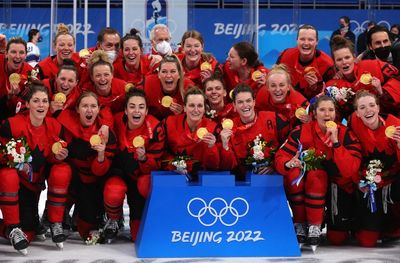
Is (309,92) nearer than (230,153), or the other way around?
(230,153)

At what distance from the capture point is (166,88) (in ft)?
17.3

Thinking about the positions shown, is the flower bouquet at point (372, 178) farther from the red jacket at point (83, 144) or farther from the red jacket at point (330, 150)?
the red jacket at point (83, 144)

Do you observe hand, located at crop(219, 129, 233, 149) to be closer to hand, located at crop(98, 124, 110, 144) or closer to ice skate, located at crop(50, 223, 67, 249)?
hand, located at crop(98, 124, 110, 144)

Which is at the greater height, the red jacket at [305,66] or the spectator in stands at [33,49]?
the spectator in stands at [33,49]

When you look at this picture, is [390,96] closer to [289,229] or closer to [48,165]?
[289,229]

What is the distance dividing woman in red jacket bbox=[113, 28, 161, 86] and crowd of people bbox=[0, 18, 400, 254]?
0.20 metres

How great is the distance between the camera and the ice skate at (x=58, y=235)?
4.80 meters

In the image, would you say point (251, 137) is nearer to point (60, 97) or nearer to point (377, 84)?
point (377, 84)

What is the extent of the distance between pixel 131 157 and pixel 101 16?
7082mm

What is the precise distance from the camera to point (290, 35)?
39.1 feet

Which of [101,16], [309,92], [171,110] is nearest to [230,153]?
[171,110]

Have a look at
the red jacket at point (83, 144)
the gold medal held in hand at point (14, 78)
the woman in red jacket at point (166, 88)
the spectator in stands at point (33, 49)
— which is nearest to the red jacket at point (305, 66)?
the woman in red jacket at point (166, 88)

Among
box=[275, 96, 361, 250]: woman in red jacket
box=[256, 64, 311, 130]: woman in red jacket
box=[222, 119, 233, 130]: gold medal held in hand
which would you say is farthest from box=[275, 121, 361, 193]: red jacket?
box=[222, 119, 233, 130]: gold medal held in hand

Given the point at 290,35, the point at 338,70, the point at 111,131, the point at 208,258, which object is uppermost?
the point at 290,35
